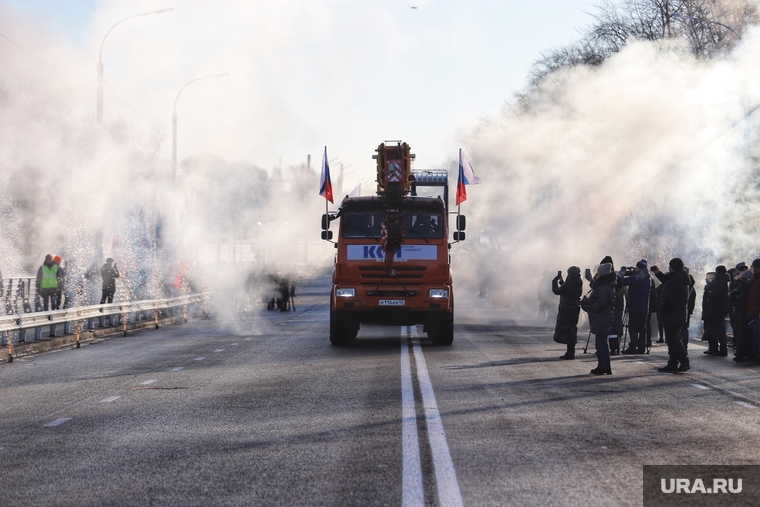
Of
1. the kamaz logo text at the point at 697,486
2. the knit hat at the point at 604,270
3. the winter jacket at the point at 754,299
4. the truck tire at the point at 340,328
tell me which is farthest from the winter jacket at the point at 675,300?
the kamaz logo text at the point at 697,486

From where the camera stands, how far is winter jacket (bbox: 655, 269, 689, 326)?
14.6 meters

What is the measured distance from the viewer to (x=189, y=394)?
12.0m

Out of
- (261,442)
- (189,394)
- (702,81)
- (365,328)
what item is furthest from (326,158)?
(261,442)

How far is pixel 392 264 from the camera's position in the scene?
18.9 meters

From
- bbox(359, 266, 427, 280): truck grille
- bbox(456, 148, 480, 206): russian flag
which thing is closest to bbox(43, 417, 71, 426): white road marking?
bbox(359, 266, 427, 280): truck grille

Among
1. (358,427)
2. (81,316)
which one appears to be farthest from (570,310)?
(81,316)

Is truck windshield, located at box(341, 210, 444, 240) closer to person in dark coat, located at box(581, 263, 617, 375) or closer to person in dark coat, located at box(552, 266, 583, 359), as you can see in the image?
person in dark coat, located at box(552, 266, 583, 359)

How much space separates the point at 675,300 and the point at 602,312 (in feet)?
3.85

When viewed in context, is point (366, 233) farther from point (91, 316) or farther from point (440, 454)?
point (440, 454)

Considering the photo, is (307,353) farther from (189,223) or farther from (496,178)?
(496,178)

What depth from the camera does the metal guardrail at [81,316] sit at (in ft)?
57.5

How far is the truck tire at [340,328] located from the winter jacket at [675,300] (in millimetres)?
6669

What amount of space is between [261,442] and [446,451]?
165cm

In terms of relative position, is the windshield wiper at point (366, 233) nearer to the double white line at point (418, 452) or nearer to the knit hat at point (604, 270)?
the knit hat at point (604, 270)
